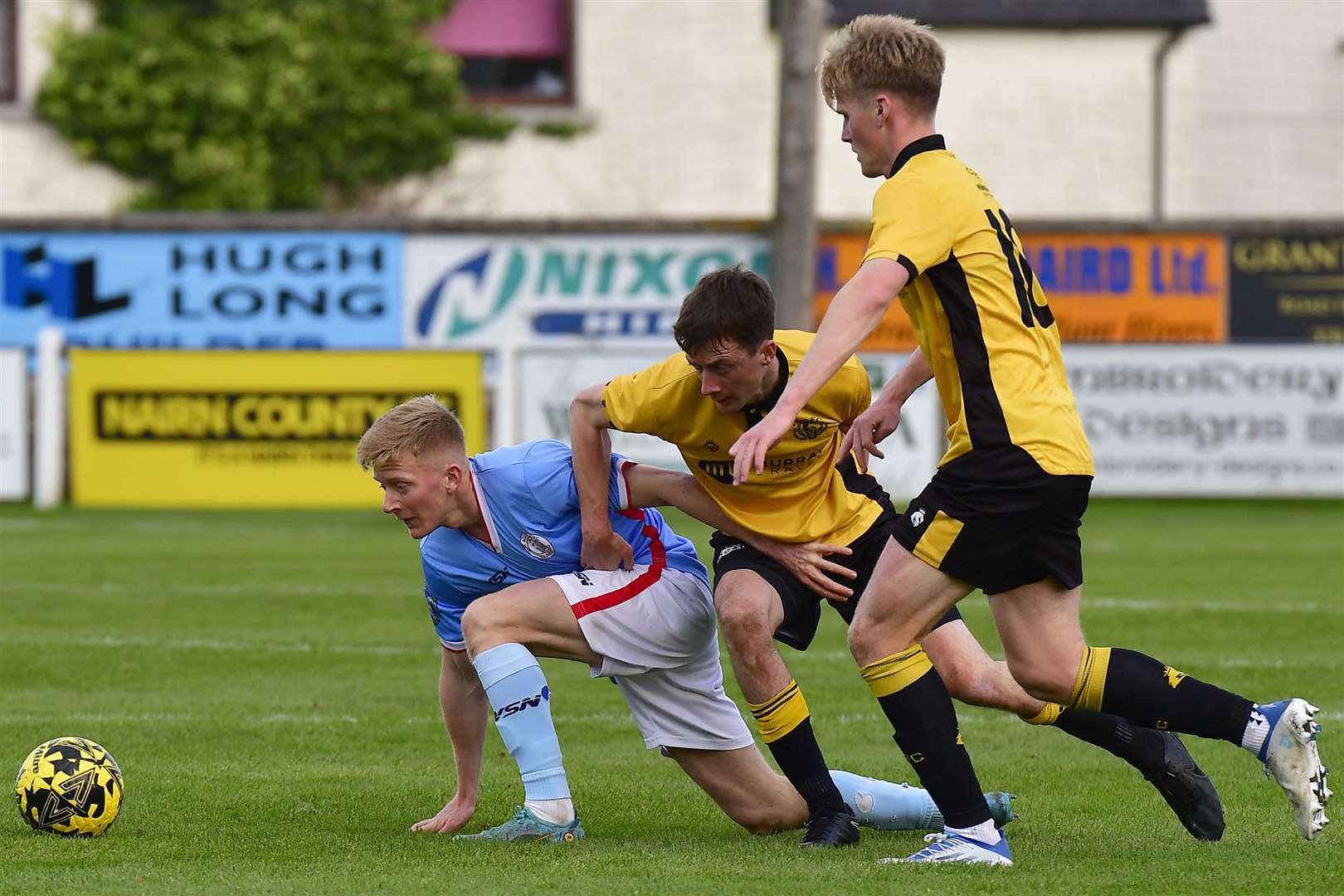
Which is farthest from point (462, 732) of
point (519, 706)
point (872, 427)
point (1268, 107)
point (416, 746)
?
point (1268, 107)

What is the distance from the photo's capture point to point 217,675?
9109 millimetres

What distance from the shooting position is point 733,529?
589 cm

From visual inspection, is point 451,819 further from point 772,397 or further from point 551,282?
point 551,282

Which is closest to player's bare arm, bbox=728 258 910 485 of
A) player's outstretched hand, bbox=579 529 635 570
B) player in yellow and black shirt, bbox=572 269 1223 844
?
player in yellow and black shirt, bbox=572 269 1223 844

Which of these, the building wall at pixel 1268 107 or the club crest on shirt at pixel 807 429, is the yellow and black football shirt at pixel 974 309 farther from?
the building wall at pixel 1268 107

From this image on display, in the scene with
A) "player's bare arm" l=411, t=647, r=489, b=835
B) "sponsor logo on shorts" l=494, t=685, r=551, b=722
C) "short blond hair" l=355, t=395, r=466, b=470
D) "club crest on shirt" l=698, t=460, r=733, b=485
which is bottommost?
"player's bare arm" l=411, t=647, r=489, b=835

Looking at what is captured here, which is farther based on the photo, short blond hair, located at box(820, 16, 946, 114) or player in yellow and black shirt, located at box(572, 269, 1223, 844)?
player in yellow and black shirt, located at box(572, 269, 1223, 844)

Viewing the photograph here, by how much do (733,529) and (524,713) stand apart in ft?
2.79

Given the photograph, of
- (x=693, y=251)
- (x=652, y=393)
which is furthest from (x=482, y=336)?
(x=652, y=393)

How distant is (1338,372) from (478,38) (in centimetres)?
1260

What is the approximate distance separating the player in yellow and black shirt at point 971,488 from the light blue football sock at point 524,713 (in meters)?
0.90

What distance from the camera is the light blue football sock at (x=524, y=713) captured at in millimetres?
5465

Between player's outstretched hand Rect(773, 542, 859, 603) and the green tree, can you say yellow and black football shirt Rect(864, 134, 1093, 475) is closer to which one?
player's outstretched hand Rect(773, 542, 859, 603)

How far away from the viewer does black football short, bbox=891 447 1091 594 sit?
4.93 meters
